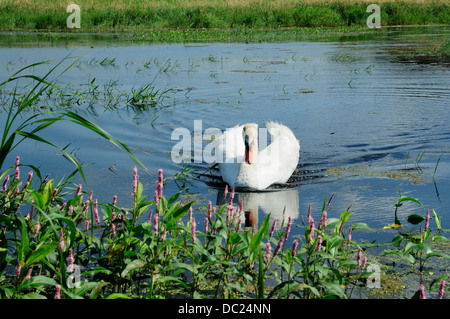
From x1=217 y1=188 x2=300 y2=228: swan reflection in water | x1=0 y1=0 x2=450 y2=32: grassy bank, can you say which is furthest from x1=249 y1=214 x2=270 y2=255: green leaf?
x1=0 y1=0 x2=450 y2=32: grassy bank

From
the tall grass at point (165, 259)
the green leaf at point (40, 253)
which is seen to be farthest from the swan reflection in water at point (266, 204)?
the green leaf at point (40, 253)

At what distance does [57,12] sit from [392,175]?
85.6 ft

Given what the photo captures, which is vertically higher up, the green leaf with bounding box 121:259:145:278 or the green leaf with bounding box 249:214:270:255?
the green leaf with bounding box 249:214:270:255

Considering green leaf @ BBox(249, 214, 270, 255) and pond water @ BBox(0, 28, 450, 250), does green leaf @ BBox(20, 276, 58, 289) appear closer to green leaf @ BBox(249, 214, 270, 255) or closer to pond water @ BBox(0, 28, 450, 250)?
green leaf @ BBox(249, 214, 270, 255)

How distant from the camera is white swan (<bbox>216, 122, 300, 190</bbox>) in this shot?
642cm

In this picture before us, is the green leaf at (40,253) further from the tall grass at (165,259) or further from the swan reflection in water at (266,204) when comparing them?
the swan reflection in water at (266,204)

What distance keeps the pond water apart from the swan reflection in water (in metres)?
0.02

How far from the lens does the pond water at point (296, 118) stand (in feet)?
20.7

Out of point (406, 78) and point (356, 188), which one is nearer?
point (356, 188)

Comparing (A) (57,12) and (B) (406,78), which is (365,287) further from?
(A) (57,12)

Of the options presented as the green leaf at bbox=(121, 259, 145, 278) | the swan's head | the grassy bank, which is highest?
the grassy bank

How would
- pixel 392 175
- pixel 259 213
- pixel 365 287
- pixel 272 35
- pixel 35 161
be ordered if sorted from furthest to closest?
pixel 272 35
pixel 35 161
pixel 392 175
pixel 259 213
pixel 365 287
